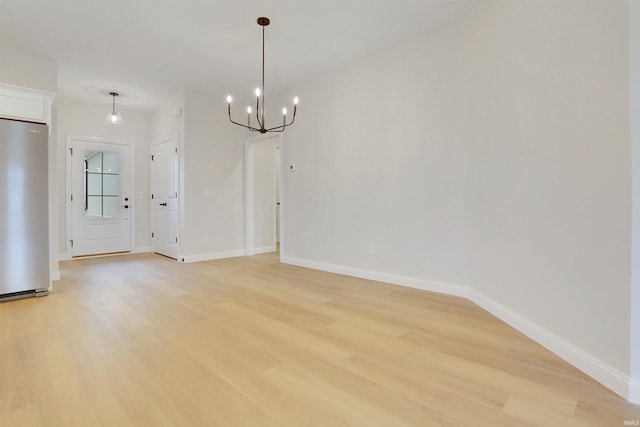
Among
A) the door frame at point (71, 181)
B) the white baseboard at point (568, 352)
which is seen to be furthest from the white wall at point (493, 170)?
the door frame at point (71, 181)

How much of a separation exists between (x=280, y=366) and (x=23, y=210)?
10.3ft

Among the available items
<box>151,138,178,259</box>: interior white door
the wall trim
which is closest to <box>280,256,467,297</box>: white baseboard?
the wall trim

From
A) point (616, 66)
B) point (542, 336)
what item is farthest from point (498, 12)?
point (542, 336)

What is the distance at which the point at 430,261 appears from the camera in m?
3.39

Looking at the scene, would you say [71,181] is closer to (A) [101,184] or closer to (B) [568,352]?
(A) [101,184]

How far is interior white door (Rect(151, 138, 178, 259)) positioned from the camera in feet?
18.0

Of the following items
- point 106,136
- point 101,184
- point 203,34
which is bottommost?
point 101,184

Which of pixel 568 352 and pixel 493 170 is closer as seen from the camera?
pixel 568 352

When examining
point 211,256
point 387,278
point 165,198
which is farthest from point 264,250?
point 387,278

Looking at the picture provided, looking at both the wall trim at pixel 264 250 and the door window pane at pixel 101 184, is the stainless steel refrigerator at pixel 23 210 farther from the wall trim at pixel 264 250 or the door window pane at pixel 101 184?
the wall trim at pixel 264 250

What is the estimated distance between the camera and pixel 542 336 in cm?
211

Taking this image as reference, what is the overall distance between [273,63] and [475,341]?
12.5ft

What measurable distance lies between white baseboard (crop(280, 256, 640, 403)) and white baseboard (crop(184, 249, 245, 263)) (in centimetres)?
260

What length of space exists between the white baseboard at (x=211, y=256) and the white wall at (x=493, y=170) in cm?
122
